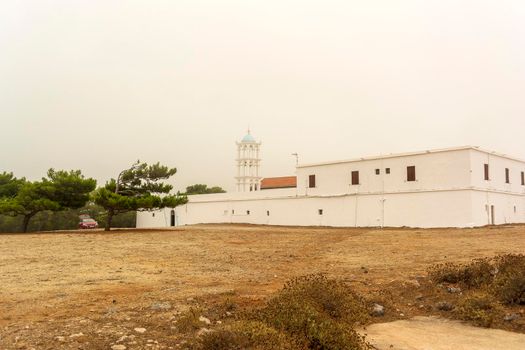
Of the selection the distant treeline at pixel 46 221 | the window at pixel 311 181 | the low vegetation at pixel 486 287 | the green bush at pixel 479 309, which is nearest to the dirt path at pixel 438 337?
the green bush at pixel 479 309

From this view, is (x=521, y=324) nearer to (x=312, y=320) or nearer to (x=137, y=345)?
(x=312, y=320)

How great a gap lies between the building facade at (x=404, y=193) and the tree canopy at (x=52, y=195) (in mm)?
17023

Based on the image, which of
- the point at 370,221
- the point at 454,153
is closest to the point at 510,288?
the point at 454,153

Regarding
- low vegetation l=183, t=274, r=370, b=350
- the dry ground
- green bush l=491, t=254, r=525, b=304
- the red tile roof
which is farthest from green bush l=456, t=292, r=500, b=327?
the red tile roof

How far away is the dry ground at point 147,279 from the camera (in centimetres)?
602

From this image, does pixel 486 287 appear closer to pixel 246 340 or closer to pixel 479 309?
pixel 479 309

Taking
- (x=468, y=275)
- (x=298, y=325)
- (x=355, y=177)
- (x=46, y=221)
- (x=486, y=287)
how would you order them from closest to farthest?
(x=298, y=325)
(x=486, y=287)
(x=468, y=275)
(x=355, y=177)
(x=46, y=221)

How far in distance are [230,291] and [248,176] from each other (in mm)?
45986

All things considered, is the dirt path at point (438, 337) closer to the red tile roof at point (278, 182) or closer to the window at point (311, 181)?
the window at point (311, 181)

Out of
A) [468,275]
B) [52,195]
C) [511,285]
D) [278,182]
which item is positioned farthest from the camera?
[278,182]

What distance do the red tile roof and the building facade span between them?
1057cm

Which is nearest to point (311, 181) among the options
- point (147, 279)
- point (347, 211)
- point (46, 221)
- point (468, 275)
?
point (347, 211)

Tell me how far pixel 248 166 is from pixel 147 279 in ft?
Result: 147

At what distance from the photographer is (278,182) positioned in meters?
56.9
